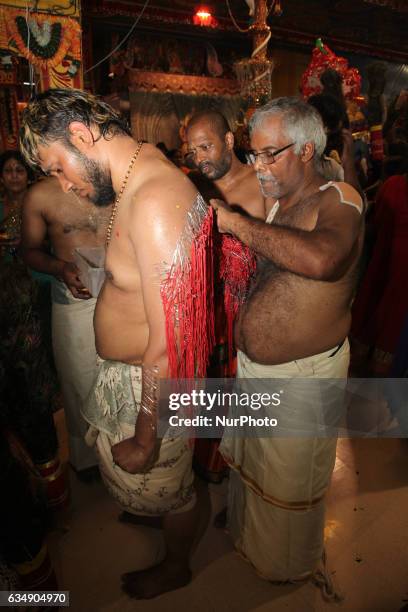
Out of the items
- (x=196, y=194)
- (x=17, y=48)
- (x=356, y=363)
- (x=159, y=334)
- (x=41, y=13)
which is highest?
(x=41, y=13)

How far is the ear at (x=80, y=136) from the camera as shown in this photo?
1254mm

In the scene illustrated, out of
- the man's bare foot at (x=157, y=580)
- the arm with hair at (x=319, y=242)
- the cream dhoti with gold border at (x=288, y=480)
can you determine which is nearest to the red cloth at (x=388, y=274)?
the cream dhoti with gold border at (x=288, y=480)

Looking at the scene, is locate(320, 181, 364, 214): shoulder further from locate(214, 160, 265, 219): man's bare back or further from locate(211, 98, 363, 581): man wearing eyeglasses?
locate(214, 160, 265, 219): man's bare back

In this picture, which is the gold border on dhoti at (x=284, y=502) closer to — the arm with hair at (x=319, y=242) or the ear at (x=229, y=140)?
the arm with hair at (x=319, y=242)

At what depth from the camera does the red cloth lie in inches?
134

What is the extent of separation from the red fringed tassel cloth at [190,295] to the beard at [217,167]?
139 cm

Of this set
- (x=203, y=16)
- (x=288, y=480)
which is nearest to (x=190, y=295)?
(x=288, y=480)

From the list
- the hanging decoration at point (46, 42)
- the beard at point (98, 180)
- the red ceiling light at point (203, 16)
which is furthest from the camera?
the red ceiling light at point (203, 16)

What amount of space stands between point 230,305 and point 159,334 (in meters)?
0.79

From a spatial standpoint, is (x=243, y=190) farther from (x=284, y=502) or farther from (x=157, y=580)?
(x=157, y=580)

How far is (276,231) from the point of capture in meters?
1.42

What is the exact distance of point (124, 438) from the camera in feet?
5.02

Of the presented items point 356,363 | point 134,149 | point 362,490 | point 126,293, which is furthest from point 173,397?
point 356,363

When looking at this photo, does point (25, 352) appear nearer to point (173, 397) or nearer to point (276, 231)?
point (173, 397)
